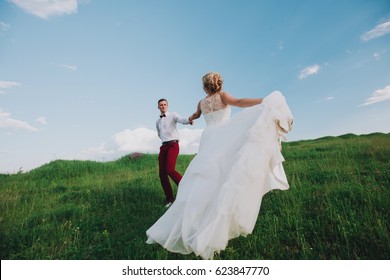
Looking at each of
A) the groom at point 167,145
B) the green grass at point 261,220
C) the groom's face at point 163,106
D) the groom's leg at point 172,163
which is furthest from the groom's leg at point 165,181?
the groom's face at point 163,106

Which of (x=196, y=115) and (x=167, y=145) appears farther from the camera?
(x=167, y=145)

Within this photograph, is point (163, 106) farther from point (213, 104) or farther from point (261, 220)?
point (261, 220)

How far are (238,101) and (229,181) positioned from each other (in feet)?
5.75

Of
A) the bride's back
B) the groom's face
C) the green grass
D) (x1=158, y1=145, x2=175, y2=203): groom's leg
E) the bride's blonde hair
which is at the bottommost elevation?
the green grass

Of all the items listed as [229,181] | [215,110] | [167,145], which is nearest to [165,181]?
[167,145]

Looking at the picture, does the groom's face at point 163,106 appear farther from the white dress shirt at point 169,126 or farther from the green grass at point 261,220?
the green grass at point 261,220

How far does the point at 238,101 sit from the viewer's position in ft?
17.4

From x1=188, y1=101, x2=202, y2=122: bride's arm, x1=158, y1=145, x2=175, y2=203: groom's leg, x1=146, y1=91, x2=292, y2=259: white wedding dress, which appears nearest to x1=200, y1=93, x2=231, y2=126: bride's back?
x1=146, y1=91, x2=292, y2=259: white wedding dress

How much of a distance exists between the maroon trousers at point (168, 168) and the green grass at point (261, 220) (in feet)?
1.54

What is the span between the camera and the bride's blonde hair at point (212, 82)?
541 cm

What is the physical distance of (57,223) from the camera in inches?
240

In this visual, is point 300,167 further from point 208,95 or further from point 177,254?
point 177,254

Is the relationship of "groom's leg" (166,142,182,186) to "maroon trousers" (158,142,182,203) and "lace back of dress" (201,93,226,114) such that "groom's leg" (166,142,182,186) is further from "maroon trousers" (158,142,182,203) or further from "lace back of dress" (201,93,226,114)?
"lace back of dress" (201,93,226,114)

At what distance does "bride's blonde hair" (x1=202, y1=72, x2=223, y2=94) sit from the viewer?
213 inches
